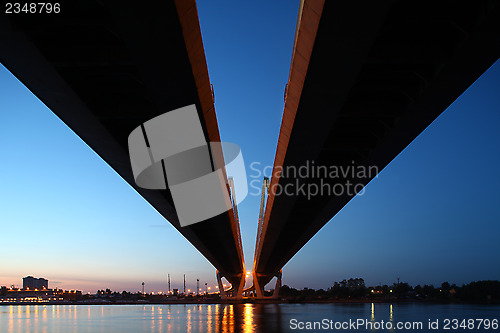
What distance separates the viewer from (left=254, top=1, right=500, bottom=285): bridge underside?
884cm

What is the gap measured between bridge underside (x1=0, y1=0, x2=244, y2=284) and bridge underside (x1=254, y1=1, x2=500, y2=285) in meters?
2.33

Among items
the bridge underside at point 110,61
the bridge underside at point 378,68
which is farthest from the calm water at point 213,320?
the bridge underside at point 110,61

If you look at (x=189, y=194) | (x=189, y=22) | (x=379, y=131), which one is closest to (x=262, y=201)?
(x=189, y=194)

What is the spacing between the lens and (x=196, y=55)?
10.1 metres

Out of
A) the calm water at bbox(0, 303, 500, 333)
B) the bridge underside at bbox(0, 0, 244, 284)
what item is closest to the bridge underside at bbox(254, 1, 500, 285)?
the bridge underside at bbox(0, 0, 244, 284)

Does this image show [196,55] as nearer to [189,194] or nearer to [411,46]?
[411,46]

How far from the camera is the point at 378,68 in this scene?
1127 cm

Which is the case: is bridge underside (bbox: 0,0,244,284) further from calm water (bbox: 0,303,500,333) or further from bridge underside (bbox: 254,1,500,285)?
calm water (bbox: 0,303,500,333)

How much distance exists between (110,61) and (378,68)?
6.06 metres

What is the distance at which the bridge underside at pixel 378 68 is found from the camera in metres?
8.84

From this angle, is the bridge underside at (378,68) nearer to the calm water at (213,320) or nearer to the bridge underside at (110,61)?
the bridge underside at (110,61)

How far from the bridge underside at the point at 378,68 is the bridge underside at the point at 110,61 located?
2.33 m

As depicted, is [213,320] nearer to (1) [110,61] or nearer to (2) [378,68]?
(2) [378,68]

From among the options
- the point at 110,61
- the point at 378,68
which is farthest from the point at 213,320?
the point at 110,61
